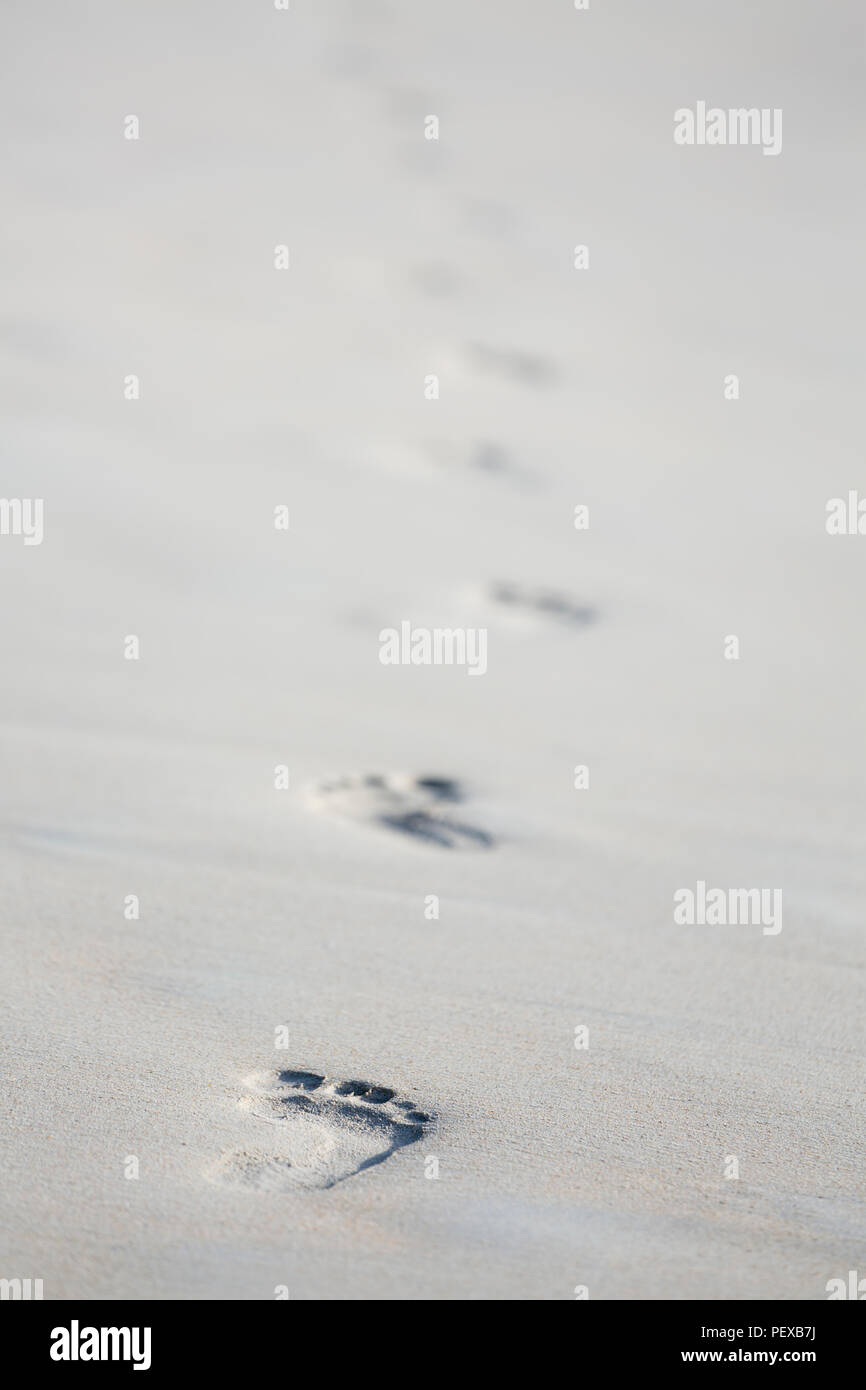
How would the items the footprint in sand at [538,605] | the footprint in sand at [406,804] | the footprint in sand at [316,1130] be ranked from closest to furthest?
the footprint in sand at [316,1130]
the footprint in sand at [406,804]
the footprint in sand at [538,605]

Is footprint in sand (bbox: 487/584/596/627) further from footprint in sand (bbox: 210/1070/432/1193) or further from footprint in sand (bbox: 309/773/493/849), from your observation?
footprint in sand (bbox: 210/1070/432/1193)

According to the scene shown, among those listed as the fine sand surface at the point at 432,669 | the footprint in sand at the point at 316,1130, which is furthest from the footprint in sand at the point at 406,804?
the footprint in sand at the point at 316,1130

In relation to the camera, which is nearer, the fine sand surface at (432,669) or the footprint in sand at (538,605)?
the fine sand surface at (432,669)

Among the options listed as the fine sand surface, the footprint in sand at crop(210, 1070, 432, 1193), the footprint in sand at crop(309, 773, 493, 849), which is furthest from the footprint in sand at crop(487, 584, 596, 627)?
the footprint in sand at crop(210, 1070, 432, 1193)

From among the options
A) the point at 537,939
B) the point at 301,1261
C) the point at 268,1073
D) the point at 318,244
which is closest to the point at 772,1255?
the point at 301,1261

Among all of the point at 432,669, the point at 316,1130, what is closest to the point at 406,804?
the point at 432,669

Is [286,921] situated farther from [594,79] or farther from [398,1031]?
[594,79]

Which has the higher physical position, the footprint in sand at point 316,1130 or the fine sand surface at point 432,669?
the fine sand surface at point 432,669

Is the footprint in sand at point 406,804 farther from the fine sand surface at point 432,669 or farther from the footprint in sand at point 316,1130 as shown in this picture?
the footprint in sand at point 316,1130
